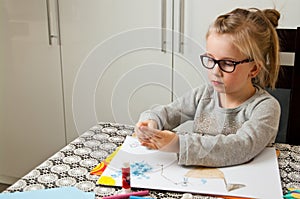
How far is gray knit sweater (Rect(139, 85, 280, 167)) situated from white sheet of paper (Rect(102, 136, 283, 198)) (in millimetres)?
25

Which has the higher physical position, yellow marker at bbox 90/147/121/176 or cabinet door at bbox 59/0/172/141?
cabinet door at bbox 59/0/172/141

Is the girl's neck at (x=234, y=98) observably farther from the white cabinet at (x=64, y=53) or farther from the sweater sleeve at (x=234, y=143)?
the white cabinet at (x=64, y=53)

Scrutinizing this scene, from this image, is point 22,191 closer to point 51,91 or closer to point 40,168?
point 40,168

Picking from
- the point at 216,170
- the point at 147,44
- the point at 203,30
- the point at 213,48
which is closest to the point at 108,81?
the point at 203,30

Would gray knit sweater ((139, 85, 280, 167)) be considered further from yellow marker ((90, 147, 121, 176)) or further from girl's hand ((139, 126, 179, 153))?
yellow marker ((90, 147, 121, 176))

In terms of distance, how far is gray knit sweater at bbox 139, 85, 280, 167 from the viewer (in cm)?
95

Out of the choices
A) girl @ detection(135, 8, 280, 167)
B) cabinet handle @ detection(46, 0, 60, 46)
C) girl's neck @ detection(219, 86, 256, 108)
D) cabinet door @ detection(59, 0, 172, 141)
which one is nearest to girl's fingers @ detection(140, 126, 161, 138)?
girl @ detection(135, 8, 280, 167)

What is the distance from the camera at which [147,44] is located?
3.93 ft

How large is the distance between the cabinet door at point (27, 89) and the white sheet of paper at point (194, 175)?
1136mm

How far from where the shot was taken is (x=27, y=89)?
2113 mm

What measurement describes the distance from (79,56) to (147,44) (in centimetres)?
84

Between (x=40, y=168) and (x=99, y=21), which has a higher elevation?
(x=99, y=21)

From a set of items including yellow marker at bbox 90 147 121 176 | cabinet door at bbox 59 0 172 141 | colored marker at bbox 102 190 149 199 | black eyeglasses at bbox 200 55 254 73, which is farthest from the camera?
cabinet door at bbox 59 0 172 141

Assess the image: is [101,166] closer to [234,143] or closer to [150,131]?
[150,131]
